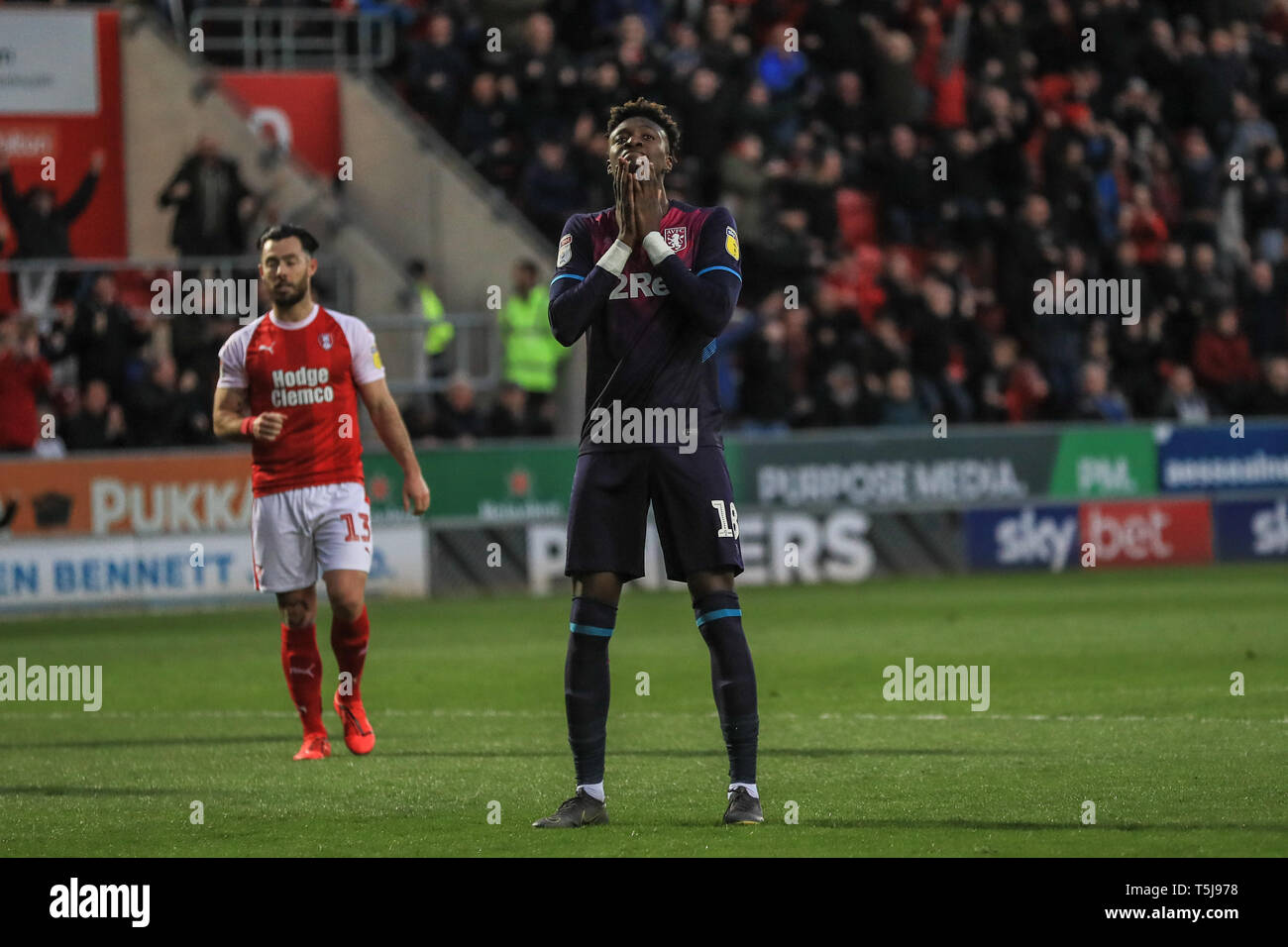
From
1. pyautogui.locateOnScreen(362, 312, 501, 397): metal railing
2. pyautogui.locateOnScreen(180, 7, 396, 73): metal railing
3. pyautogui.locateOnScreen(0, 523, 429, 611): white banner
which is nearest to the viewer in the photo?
pyautogui.locateOnScreen(0, 523, 429, 611): white banner

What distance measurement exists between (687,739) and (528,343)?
1106 centimetres

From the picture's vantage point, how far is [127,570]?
18.4 metres

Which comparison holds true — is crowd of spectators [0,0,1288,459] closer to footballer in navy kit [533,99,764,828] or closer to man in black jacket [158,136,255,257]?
man in black jacket [158,136,255,257]

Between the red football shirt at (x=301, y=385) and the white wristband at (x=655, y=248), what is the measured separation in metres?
2.79

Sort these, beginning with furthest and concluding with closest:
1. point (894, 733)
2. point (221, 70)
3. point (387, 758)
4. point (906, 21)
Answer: point (906, 21), point (221, 70), point (894, 733), point (387, 758)

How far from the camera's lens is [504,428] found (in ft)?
67.2

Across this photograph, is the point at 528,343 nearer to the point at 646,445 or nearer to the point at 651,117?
the point at 651,117

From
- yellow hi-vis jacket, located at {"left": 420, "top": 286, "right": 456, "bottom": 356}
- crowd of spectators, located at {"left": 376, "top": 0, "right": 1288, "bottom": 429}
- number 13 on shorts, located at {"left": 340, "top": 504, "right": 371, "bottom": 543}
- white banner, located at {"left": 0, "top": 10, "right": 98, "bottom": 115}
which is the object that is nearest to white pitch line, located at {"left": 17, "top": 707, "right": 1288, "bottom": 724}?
number 13 on shorts, located at {"left": 340, "top": 504, "right": 371, "bottom": 543}

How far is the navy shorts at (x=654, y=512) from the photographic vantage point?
23.5ft

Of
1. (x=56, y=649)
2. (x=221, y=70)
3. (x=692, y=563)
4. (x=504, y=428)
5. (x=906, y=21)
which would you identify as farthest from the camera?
(x=906, y=21)

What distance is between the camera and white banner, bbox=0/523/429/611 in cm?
1803
